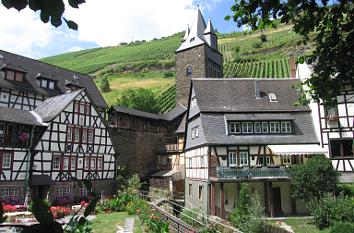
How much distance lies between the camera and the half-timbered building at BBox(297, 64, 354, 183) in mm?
24688

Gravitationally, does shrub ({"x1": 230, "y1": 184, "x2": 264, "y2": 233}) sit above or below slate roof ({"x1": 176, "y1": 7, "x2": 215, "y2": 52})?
below

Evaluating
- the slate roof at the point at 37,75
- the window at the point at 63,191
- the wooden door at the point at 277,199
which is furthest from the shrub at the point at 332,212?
the slate roof at the point at 37,75

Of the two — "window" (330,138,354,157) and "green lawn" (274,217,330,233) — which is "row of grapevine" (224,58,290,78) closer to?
"window" (330,138,354,157)

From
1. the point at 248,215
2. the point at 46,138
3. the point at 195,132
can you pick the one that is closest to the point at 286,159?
the point at 195,132

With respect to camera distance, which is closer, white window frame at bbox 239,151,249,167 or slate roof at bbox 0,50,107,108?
white window frame at bbox 239,151,249,167

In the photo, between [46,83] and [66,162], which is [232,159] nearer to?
[66,162]

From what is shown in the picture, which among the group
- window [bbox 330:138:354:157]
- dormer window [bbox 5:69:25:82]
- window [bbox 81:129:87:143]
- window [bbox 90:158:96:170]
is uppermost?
dormer window [bbox 5:69:25:82]

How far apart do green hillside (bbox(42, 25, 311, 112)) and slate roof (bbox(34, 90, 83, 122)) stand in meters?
36.3

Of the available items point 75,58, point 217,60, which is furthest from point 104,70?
point 217,60

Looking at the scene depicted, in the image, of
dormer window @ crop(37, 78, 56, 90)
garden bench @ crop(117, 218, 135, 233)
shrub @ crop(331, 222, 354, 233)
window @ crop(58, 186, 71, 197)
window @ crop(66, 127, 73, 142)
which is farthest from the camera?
dormer window @ crop(37, 78, 56, 90)

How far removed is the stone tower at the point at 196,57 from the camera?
165ft

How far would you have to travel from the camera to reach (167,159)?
41875 millimetres

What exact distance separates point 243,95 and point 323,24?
22.2 meters

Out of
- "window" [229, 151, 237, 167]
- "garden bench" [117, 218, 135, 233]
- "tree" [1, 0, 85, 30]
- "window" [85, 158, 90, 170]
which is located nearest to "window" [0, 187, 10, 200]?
"window" [85, 158, 90, 170]
